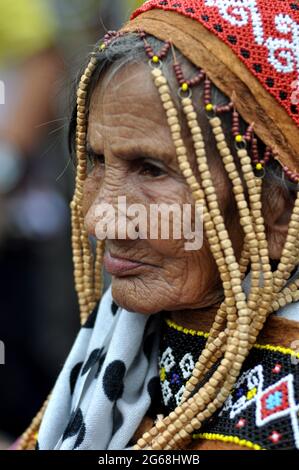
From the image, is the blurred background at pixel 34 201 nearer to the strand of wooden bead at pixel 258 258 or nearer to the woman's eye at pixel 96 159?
the woman's eye at pixel 96 159

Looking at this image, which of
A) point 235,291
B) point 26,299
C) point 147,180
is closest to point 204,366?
point 235,291

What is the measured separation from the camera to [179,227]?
2.28 m

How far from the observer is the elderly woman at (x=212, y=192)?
7.25 feet

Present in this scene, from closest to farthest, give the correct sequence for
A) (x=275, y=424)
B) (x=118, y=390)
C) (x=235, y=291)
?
(x=275, y=424)
(x=235, y=291)
(x=118, y=390)

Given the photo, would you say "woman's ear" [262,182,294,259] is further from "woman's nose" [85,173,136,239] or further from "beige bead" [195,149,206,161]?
"woman's nose" [85,173,136,239]

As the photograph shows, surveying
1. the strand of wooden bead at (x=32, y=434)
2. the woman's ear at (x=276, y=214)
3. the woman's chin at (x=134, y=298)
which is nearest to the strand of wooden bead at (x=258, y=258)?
the woman's ear at (x=276, y=214)

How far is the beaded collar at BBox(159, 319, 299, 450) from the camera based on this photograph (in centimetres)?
206

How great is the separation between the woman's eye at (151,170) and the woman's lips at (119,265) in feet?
0.89

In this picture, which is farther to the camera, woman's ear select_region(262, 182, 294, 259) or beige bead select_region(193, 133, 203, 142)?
woman's ear select_region(262, 182, 294, 259)

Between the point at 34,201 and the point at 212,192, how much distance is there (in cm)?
315

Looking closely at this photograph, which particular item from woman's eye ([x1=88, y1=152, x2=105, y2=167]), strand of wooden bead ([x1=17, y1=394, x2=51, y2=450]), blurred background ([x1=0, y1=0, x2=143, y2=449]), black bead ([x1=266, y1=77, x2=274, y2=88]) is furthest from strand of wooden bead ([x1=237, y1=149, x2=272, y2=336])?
blurred background ([x1=0, y1=0, x2=143, y2=449])

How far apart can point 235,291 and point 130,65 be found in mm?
715

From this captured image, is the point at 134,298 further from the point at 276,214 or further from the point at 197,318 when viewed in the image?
the point at 276,214

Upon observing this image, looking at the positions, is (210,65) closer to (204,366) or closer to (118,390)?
(204,366)
